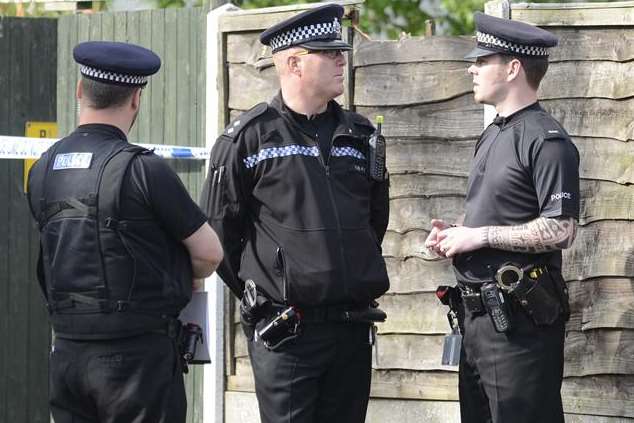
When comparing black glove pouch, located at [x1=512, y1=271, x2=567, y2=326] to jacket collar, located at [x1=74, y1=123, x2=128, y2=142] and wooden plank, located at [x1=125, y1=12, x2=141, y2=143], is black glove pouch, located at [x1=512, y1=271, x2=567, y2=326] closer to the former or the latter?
jacket collar, located at [x1=74, y1=123, x2=128, y2=142]

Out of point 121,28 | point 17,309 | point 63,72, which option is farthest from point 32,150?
point 17,309

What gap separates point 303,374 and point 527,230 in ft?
3.50

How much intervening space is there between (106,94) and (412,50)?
2106mm

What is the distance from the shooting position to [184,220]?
436 cm

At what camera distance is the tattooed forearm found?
4828 mm

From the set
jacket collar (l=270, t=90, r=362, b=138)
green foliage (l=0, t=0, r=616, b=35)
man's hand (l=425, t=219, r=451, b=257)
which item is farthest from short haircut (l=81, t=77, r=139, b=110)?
green foliage (l=0, t=0, r=616, b=35)

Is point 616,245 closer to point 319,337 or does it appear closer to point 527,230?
point 527,230

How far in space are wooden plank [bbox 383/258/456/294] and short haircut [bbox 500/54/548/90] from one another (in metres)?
1.26

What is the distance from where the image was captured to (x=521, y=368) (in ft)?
16.2

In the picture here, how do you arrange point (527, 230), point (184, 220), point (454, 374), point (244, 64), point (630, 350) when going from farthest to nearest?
1. point (244, 64)
2. point (454, 374)
3. point (630, 350)
4. point (527, 230)
5. point (184, 220)

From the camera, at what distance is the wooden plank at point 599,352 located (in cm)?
564

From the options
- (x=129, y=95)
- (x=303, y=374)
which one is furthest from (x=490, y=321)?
(x=129, y=95)

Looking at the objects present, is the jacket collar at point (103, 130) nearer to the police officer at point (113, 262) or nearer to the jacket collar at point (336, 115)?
the police officer at point (113, 262)

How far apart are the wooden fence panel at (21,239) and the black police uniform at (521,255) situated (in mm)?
3317
